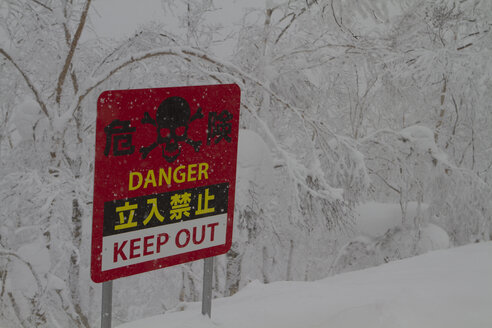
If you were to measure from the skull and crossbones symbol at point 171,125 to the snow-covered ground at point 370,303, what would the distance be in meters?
1.21

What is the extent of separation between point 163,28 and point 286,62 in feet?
8.79

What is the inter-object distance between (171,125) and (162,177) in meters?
0.27

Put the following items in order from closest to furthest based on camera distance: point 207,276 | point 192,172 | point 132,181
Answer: point 132,181 < point 192,172 < point 207,276

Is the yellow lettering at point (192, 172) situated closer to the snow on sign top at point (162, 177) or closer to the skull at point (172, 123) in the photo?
the snow on sign top at point (162, 177)

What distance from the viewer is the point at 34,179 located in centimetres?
652

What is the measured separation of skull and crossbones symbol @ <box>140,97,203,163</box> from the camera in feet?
8.25

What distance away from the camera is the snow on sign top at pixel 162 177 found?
236 cm

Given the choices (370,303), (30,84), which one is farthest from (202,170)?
(30,84)

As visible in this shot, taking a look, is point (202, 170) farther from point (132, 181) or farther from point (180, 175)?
point (132, 181)

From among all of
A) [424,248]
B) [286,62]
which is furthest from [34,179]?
[424,248]

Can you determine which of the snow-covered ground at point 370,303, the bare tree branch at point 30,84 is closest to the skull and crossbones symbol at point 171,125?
the snow-covered ground at point 370,303

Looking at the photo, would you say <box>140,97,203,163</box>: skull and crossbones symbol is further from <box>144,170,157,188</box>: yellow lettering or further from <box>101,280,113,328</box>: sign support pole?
<box>101,280,113,328</box>: sign support pole

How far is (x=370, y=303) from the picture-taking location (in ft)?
11.3

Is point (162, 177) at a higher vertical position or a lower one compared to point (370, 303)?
higher
